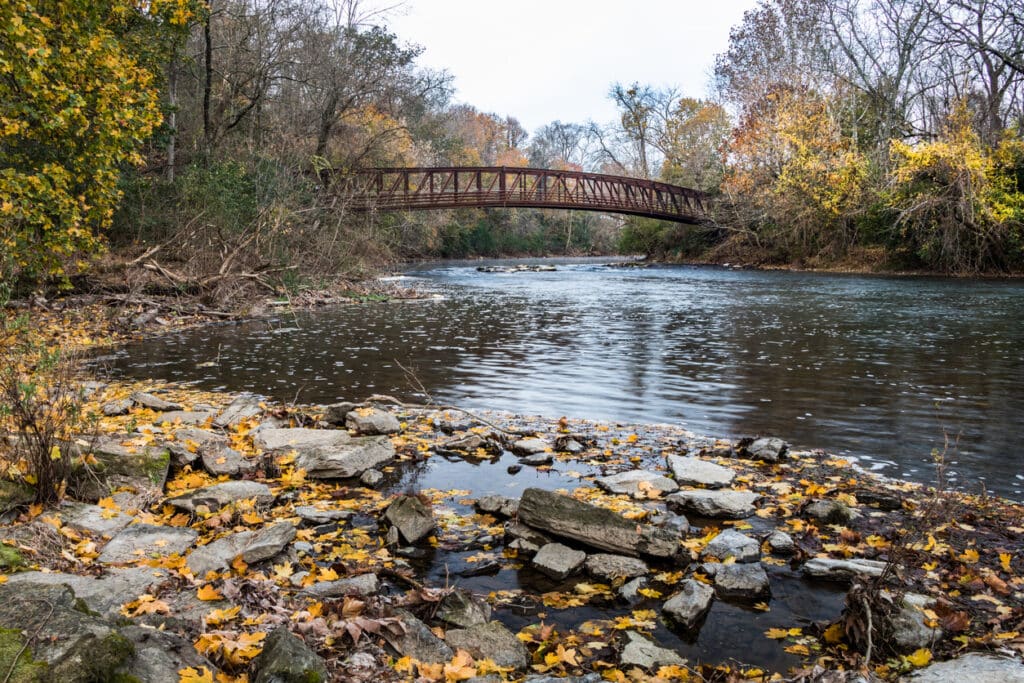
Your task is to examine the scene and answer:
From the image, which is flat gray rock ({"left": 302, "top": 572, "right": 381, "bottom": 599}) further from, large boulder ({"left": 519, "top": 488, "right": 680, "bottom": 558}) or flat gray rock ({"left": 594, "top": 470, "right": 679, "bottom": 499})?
flat gray rock ({"left": 594, "top": 470, "right": 679, "bottom": 499})

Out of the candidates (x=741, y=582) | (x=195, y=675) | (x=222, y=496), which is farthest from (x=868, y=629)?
(x=222, y=496)

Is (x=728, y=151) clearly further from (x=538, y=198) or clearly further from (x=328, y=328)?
(x=328, y=328)

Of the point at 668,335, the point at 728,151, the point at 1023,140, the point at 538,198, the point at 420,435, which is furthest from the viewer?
the point at 538,198

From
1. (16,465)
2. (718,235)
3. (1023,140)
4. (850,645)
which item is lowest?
(850,645)

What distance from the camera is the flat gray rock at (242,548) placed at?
4.75m

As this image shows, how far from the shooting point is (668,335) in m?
18.6

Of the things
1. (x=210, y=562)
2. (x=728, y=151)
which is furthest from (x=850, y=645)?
(x=728, y=151)

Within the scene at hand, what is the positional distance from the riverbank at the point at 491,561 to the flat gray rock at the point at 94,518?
0.02 meters

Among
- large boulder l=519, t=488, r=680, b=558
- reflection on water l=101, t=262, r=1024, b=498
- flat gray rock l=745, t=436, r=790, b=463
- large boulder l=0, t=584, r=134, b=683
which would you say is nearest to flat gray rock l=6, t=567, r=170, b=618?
large boulder l=0, t=584, r=134, b=683

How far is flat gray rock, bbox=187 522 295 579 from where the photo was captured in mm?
4746

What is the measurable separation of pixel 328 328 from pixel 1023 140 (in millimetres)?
33366

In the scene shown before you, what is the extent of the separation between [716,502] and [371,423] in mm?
4389

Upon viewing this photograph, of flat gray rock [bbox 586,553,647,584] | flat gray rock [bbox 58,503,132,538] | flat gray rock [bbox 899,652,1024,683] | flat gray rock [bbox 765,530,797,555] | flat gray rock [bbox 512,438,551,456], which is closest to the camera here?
flat gray rock [bbox 899,652,1024,683]

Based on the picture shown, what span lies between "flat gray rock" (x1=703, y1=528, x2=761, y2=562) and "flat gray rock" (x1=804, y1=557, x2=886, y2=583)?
385 mm
